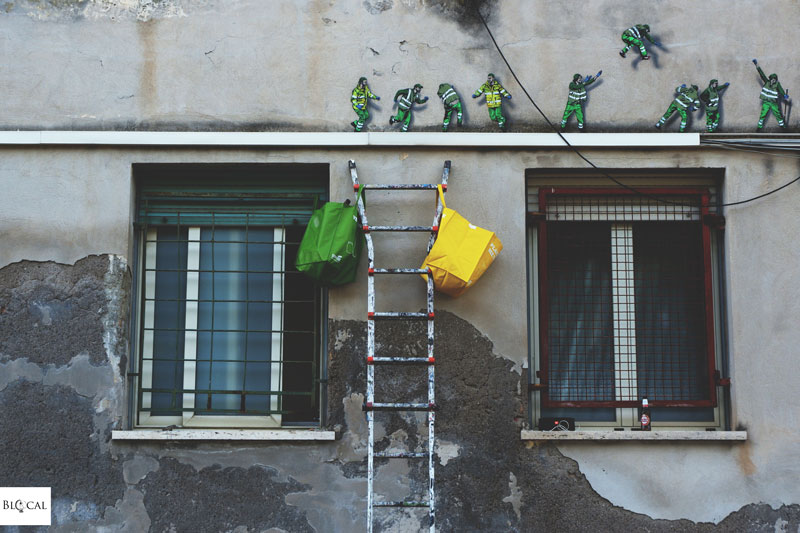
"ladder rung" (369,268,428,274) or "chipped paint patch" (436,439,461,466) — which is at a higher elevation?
"ladder rung" (369,268,428,274)

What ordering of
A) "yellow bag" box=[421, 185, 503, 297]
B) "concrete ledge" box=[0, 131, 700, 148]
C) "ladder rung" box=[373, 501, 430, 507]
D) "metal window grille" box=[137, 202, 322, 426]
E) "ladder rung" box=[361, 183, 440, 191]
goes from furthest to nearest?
"metal window grille" box=[137, 202, 322, 426] → "concrete ledge" box=[0, 131, 700, 148] → "ladder rung" box=[361, 183, 440, 191] → "yellow bag" box=[421, 185, 503, 297] → "ladder rung" box=[373, 501, 430, 507]

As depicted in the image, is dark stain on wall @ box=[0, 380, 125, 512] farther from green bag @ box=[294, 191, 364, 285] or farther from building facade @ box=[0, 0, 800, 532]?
green bag @ box=[294, 191, 364, 285]

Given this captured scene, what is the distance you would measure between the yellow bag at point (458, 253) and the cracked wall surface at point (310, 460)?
0.38 metres

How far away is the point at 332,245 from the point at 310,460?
134cm

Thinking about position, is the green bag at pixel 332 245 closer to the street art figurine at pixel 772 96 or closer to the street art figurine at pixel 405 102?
the street art figurine at pixel 405 102

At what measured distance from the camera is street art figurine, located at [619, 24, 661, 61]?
19.3 ft

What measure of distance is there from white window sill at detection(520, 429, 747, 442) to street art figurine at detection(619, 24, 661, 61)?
2.42 m

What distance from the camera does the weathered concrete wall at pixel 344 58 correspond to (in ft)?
19.2

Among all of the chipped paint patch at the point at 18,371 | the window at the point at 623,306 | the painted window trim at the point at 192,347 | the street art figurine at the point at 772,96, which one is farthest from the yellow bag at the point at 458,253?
the chipped paint patch at the point at 18,371

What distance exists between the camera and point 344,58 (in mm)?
5895

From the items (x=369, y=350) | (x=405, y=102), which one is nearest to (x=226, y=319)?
(x=369, y=350)

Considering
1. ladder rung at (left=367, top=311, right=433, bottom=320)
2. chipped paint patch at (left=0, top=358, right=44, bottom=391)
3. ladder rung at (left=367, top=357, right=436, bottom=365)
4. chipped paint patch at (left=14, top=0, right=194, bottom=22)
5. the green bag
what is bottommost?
chipped paint patch at (left=0, top=358, right=44, bottom=391)

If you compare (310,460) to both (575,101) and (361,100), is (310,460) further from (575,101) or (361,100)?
(575,101)

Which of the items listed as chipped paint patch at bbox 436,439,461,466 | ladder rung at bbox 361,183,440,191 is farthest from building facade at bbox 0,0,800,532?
ladder rung at bbox 361,183,440,191
